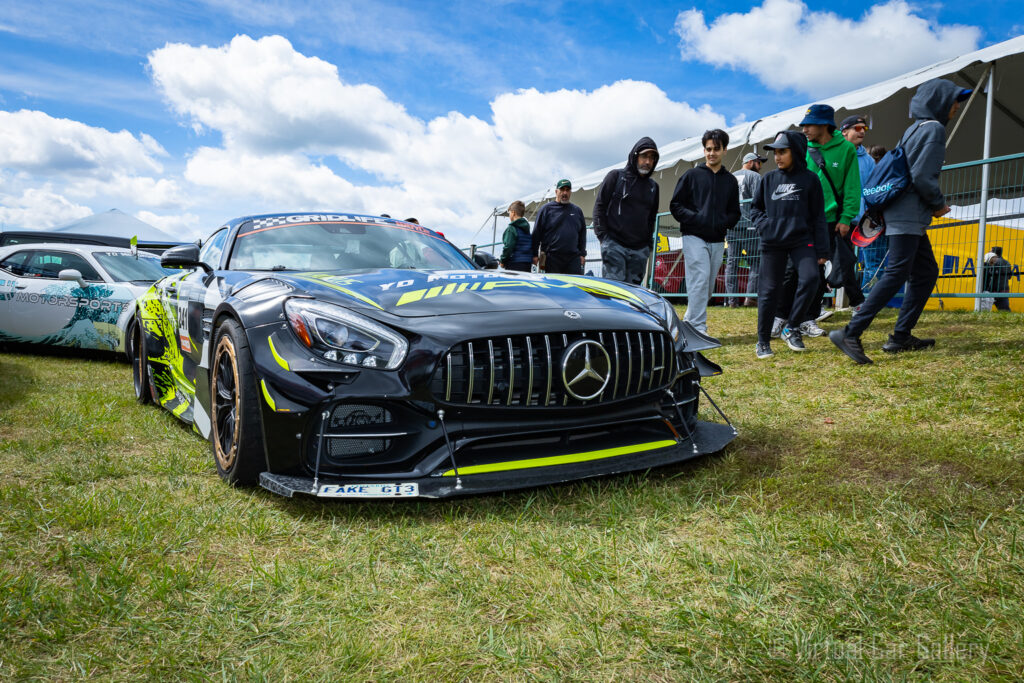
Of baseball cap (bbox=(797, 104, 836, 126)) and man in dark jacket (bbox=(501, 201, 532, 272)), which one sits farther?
man in dark jacket (bbox=(501, 201, 532, 272))

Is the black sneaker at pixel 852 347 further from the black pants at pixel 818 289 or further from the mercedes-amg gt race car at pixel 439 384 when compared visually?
the mercedes-amg gt race car at pixel 439 384

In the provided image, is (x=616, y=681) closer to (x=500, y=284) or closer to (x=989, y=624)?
(x=989, y=624)

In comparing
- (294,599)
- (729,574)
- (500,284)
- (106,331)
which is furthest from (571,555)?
(106,331)

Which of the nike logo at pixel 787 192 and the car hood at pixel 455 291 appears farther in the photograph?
the nike logo at pixel 787 192

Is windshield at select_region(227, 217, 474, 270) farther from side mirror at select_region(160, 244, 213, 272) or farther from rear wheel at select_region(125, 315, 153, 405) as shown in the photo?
rear wheel at select_region(125, 315, 153, 405)

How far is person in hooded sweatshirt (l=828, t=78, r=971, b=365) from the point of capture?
4883mm

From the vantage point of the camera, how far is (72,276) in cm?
709

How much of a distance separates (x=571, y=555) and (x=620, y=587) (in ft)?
0.74

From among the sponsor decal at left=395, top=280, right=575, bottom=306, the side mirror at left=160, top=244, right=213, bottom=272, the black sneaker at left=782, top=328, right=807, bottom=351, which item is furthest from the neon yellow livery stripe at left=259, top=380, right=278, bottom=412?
the black sneaker at left=782, top=328, right=807, bottom=351

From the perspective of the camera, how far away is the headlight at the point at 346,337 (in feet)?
8.25

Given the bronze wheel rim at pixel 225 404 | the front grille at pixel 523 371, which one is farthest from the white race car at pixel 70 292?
the front grille at pixel 523 371

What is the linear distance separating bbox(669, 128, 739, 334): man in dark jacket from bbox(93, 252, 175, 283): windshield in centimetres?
523

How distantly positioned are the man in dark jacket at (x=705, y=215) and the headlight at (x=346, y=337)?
13.3 ft

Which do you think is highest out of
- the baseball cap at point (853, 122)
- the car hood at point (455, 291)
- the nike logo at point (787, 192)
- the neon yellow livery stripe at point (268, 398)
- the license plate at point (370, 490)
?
the baseball cap at point (853, 122)
